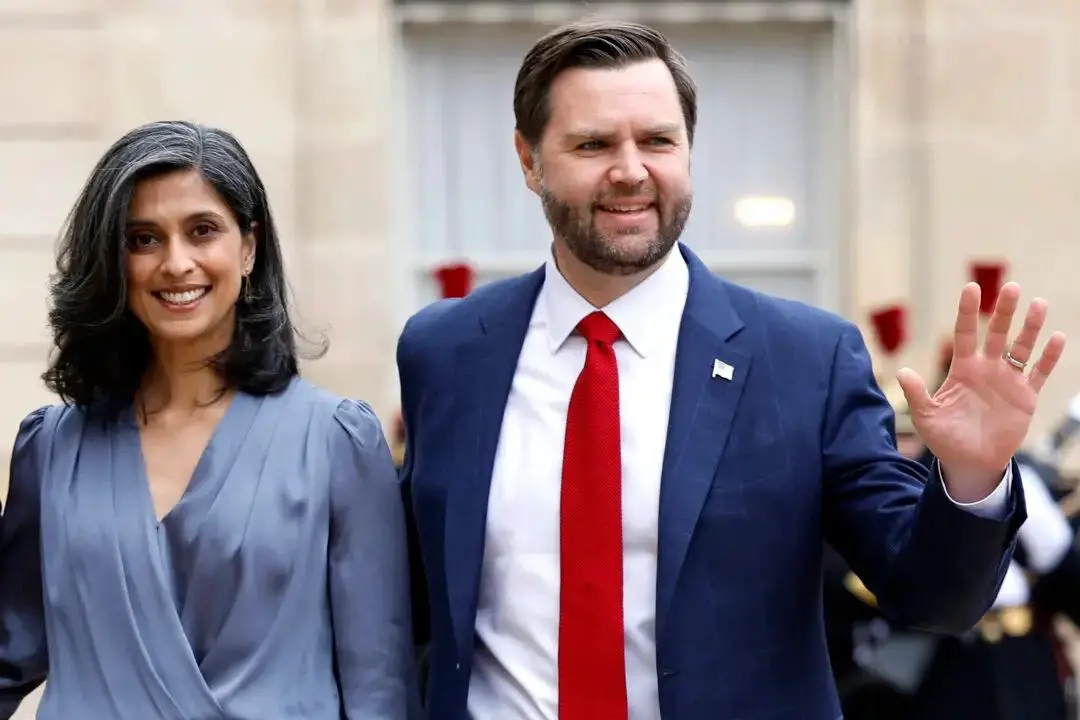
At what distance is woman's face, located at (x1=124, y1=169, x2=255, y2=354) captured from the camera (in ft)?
10.7

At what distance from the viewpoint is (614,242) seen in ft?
10.5

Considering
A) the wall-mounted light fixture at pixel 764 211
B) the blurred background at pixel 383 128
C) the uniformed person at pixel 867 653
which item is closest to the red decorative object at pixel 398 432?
the blurred background at pixel 383 128

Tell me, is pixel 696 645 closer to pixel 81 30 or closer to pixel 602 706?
pixel 602 706

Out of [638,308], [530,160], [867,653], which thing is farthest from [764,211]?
[638,308]

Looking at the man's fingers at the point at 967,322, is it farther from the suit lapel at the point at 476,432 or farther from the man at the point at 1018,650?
the man at the point at 1018,650

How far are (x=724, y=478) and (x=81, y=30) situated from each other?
5031 mm

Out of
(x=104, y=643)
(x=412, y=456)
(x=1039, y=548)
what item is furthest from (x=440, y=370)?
(x=1039, y=548)

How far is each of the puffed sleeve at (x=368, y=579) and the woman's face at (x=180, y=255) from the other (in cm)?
32

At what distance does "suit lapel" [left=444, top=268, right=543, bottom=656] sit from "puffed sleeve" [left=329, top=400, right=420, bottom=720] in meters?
0.14

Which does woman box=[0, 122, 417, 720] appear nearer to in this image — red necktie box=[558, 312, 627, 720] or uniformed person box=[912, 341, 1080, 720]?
red necktie box=[558, 312, 627, 720]

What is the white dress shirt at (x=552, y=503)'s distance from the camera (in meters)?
3.14

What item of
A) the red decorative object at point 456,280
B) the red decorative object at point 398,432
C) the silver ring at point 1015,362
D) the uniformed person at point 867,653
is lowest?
the uniformed person at point 867,653

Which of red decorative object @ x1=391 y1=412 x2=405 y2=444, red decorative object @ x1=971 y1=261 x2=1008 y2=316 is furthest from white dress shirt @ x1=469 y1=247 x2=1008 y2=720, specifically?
red decorative object @ x1=971 y1=261 x2=1008 y2=316

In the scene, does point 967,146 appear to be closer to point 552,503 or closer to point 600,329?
point 600,329
